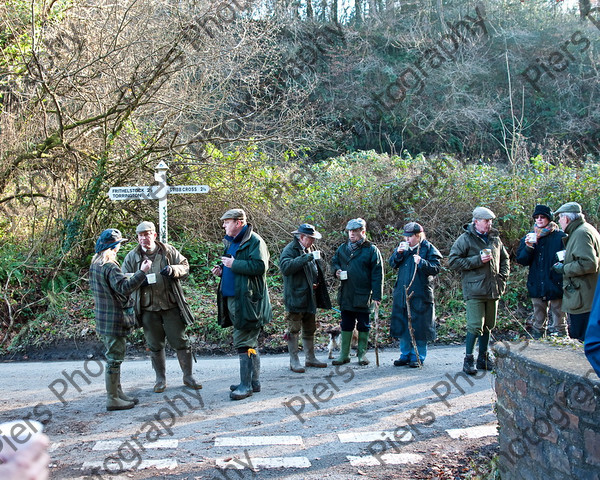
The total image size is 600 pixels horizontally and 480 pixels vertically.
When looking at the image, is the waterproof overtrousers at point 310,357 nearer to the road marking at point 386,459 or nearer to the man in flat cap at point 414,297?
the man in flat cap at point 414,297

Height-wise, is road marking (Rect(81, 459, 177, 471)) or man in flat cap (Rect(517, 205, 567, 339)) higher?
man in flat cap (Rect(517, 205, 567, 339))

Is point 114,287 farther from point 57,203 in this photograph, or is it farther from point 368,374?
point 57,203

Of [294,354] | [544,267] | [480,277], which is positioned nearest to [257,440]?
[294,354]

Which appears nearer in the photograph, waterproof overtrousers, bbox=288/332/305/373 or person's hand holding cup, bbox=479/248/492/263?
person's hand holding cup, bbox=479/248/492/263

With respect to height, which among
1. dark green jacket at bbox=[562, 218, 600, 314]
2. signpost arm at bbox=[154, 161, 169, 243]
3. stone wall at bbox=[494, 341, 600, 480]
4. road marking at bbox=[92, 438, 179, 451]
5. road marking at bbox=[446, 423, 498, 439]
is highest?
signpost arm at bbox=[154, 161, 169, 243]

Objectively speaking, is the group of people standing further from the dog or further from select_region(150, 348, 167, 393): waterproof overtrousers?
the dog

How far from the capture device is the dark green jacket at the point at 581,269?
716 cm

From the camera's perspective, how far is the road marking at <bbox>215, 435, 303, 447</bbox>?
5.46 meters

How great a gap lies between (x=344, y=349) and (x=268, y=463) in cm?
363

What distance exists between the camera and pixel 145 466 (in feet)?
16.3

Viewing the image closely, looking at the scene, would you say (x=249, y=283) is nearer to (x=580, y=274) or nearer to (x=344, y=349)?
(x=344, y=349)

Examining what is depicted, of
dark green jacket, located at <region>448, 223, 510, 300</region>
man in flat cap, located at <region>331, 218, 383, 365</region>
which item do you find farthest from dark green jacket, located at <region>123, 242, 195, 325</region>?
dark green jacket, located at <region>448, 223, 510, 300</region>

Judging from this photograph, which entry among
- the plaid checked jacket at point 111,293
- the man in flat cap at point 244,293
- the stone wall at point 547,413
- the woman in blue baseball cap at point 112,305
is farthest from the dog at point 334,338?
the stone wall at point 547,413

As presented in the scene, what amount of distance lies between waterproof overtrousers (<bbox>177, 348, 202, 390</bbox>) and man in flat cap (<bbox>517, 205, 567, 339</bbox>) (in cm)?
505
